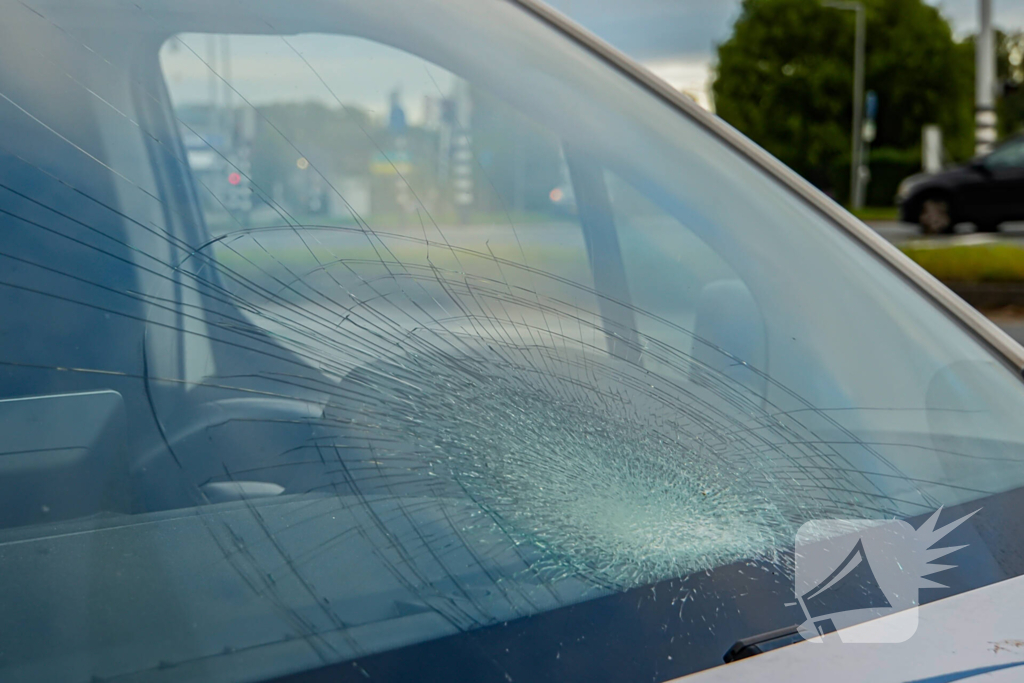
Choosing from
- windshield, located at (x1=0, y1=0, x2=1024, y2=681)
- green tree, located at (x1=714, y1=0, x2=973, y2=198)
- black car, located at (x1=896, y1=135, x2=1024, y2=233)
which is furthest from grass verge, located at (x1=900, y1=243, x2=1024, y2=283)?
green tree, located at (x1=714, y1=0, x2=973, y2=198)

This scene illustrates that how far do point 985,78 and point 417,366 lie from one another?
1358 centimetres

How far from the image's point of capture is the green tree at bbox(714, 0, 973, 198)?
41125 mm

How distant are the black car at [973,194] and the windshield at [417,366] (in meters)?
16.3

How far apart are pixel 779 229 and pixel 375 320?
516mm

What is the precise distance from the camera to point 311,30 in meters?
1.11

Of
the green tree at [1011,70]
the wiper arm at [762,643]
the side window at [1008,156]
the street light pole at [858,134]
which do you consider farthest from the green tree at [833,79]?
the wiper arm at [762,643]

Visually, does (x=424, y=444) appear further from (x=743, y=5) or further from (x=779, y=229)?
(x=743, y=5)

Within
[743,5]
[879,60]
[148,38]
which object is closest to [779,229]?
[148,38]

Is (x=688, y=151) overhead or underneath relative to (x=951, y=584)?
overhead

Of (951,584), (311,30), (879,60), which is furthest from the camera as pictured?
(879,60)

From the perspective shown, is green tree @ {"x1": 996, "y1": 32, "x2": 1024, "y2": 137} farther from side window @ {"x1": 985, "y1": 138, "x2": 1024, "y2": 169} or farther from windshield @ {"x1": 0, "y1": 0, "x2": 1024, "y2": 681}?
windshield @ {"x1": 0, "y1": 0, "x2": 1024, "y2": 681}

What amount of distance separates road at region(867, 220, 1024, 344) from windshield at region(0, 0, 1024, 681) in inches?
260

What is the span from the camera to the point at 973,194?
16.3 metres

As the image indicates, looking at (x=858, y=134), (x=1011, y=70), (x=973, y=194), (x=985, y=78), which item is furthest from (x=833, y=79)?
(x=985, y=78)
